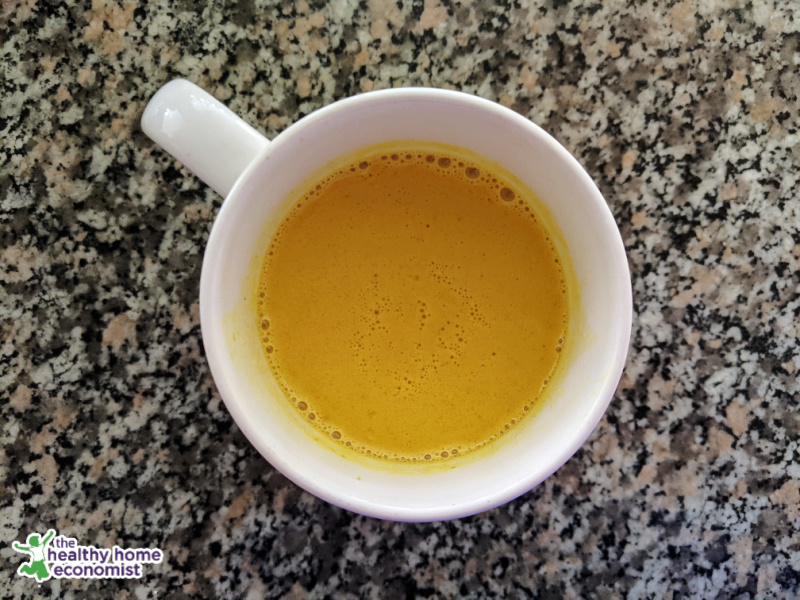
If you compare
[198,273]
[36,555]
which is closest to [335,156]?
[198,273]

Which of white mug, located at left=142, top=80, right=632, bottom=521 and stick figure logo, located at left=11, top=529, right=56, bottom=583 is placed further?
stick figure logo, located at left=11, top=529, right=56, bottom=583

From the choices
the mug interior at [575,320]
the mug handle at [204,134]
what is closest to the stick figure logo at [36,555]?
the mug interior at [575,320]

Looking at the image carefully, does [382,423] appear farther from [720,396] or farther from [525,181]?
[720,396]

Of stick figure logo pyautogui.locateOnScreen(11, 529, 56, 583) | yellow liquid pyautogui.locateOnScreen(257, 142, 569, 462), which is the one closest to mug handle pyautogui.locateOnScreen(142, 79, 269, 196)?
yellow liquid pyautogui.locateOnScreen(257, 142, 569, 462)

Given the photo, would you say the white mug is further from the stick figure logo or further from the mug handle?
the stick figure logo

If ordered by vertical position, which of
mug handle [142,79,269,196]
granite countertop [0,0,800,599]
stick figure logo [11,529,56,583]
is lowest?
stick figure logo [11,529,56,583]
